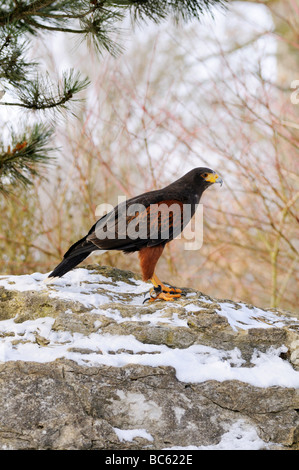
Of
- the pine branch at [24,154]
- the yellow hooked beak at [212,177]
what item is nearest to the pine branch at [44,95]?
the pine branch at [24,154]

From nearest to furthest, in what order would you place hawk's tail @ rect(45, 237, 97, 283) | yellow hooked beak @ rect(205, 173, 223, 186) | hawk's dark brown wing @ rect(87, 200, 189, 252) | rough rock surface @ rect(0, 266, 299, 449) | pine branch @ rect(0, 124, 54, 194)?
rough rock surface @ rect(0, 266, 299, 449) → hawk's tail @ rect(45, 237, 97, 283) → hawk's dark brown wing @ rect(87, 200, 189, 252) → yellow hooked beak @ rect(205, 173, 223, 186) → pine branch @ rect(0, 124, 54, 194)

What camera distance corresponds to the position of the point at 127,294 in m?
4.11

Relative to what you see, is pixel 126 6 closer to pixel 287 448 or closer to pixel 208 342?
pixel 208 342

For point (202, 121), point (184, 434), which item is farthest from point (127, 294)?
point (202, 121)

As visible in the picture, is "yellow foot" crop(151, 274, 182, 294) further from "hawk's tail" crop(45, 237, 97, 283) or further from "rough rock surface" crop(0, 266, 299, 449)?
"hawk's tail" crop(45, 237, 97, 283)

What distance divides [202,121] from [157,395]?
3662mm

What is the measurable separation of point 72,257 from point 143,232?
60 centimetres

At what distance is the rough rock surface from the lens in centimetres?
272

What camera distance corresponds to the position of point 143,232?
13.2 ft

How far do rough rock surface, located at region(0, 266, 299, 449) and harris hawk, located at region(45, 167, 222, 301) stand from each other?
12.9 inches

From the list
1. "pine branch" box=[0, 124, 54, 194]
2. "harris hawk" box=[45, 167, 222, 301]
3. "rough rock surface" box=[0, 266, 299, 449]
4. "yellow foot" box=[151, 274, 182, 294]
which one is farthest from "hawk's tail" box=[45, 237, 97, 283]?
"pine branch" box=[0, 124, 54, 194]

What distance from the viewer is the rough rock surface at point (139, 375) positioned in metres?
2.72

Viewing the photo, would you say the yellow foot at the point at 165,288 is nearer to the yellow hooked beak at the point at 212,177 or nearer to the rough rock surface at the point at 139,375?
the rough rock surface at the point at 139,375

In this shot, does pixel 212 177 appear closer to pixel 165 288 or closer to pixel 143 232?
pixel 143 232
